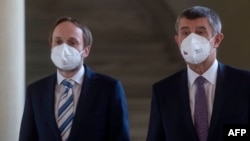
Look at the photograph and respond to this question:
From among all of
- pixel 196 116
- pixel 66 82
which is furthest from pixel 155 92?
pixel 66 82

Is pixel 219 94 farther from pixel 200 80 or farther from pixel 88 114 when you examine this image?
pixel 88 114

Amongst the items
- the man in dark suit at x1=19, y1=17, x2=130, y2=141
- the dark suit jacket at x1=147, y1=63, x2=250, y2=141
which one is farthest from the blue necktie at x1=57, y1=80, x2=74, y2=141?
the dark suit jacket at x1=147, y1=63, x2=250, y2=141

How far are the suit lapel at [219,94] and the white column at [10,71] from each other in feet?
6.70

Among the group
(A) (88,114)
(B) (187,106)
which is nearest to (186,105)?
(B) (187,106)

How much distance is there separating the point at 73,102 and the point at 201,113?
0.68m

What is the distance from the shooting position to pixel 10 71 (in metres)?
4.73

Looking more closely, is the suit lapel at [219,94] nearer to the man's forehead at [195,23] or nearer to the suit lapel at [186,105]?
the suit lapel at [186,105]

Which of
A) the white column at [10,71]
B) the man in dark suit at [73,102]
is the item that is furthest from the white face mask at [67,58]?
the white column at [10,71]

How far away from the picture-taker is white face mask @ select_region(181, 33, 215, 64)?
10.00 ft

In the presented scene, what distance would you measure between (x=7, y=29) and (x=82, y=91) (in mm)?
1653

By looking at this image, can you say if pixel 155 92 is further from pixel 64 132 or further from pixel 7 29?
pixel 7 29

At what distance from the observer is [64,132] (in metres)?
3.22

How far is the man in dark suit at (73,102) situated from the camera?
321cm

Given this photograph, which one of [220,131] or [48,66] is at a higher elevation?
[48,66]
